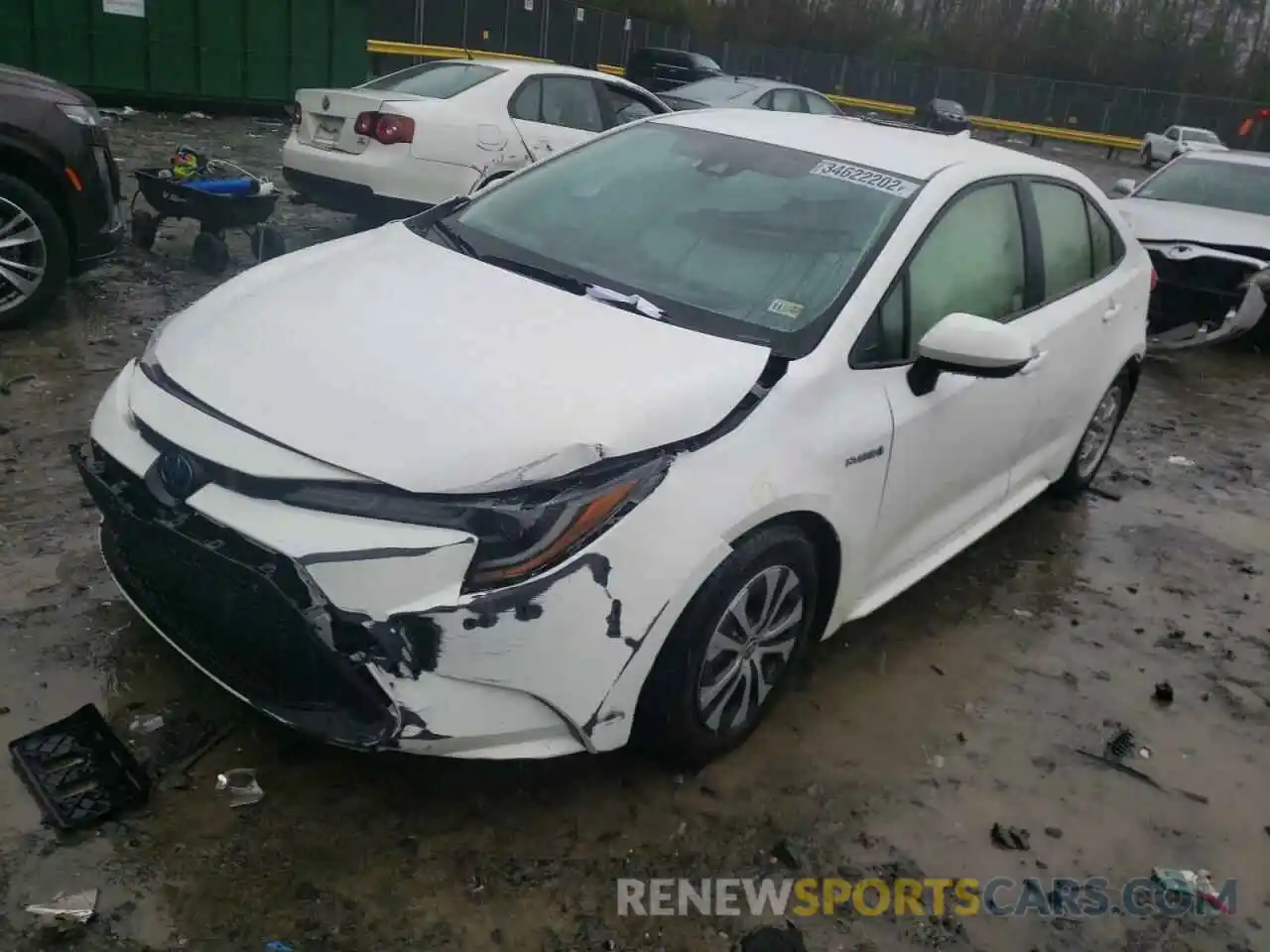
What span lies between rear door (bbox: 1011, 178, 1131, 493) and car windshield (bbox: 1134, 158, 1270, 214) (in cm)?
553

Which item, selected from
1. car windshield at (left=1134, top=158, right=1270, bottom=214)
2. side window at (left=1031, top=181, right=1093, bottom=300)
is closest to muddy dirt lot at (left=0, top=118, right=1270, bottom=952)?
side window at (left=1031, top=181, right=1093, bottom=300)

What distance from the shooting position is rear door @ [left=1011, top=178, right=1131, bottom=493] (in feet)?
13.3

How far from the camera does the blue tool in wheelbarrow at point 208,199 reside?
6.78m

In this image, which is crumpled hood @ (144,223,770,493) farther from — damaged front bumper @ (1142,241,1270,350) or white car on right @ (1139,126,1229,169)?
white car on right @ (1139,126,1229,169)

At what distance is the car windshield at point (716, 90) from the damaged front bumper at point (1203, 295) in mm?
6433

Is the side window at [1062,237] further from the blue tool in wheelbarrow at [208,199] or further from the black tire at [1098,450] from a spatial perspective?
the blue tool in wheelbarrow at [208,199]

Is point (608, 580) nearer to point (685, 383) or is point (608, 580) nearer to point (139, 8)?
point (685, 383)

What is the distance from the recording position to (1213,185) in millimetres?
9641

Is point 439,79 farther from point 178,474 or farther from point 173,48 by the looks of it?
point 173,48

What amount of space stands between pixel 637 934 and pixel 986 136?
37442 mm

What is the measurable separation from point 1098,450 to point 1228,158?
21.1 feet

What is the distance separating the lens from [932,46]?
4728cm

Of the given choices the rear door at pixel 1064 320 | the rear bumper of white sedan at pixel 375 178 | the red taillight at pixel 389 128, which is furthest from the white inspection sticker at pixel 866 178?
the red taillight at pixel 389 128

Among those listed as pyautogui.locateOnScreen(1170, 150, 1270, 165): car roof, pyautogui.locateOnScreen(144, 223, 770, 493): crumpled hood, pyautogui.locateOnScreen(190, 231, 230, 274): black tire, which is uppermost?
pyautogui.locateOnScreen(1170, 150, 1270, 165): car roof
